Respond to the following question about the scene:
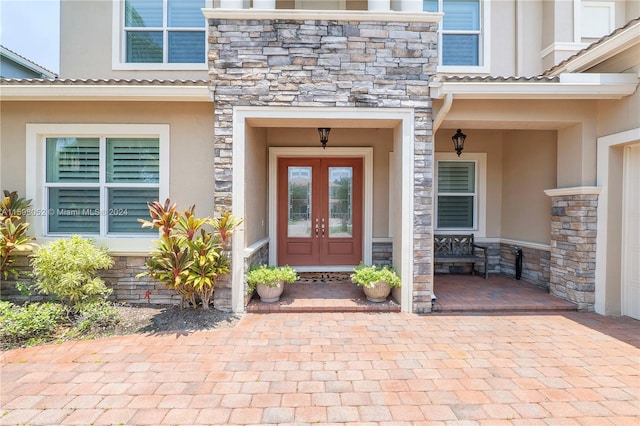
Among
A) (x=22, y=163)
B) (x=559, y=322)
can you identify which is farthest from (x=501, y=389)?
(x=22, y=163)

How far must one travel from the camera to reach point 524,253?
6.46 metres

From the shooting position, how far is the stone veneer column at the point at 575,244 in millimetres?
4824

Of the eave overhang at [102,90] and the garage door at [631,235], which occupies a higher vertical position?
the eave overhang at [102,90]

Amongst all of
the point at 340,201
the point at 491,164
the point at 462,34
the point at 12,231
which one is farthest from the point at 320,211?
the point at 12,231

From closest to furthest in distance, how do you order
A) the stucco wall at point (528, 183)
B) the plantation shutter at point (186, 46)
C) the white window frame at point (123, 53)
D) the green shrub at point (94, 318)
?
the green shrub at point (94, 318) < the stucco wall at point (528, 183) < the white window frame at point (123, 53) < the plantation shutter at point (186, 46)

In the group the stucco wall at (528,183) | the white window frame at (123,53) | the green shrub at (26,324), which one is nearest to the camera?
the green shrub at (26,324)

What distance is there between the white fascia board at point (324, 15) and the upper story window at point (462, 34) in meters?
2.29

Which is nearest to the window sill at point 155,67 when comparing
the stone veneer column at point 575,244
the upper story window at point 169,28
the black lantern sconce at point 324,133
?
the upper story window at point 169,28

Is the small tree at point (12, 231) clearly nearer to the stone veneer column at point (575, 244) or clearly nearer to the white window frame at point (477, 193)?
the white window frame at point (477, 193)

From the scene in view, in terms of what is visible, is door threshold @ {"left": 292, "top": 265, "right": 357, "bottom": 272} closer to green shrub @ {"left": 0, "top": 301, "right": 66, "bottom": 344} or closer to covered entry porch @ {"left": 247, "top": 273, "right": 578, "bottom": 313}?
covered entry porch @ {"left": 247, "top": 273, "right": 578, "bottom": 313}

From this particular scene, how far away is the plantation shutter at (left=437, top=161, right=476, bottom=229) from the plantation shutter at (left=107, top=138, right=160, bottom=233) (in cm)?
591

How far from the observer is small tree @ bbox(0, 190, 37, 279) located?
180 inches

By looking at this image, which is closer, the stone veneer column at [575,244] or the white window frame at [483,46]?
the stone veneer column at [575,244]


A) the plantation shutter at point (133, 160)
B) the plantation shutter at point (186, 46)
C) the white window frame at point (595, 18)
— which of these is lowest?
the plantation shutter at point (133, 160)
